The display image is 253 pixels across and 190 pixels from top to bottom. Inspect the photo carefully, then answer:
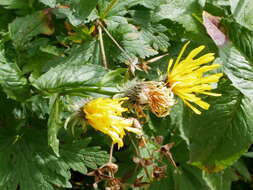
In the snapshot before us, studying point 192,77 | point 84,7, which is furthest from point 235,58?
point 84,7

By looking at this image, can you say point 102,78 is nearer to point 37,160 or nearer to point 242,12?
point 37,160

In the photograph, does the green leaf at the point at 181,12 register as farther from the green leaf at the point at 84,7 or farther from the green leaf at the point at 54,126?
Answer: the green leaf at the point at 54,126

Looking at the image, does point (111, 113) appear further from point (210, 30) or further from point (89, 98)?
point (210, 30)

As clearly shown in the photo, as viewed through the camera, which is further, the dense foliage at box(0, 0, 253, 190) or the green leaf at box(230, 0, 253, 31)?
the green leaf at box(230, 0, 253, 31)

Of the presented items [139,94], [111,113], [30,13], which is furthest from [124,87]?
[30,13]

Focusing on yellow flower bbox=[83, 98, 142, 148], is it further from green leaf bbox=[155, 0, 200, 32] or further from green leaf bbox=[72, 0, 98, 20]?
green leaf bbox=[155, 0, 200, 32]

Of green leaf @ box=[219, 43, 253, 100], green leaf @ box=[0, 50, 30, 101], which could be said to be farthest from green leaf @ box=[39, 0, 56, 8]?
green leaf @ box=[219, 43, 253, 100]
